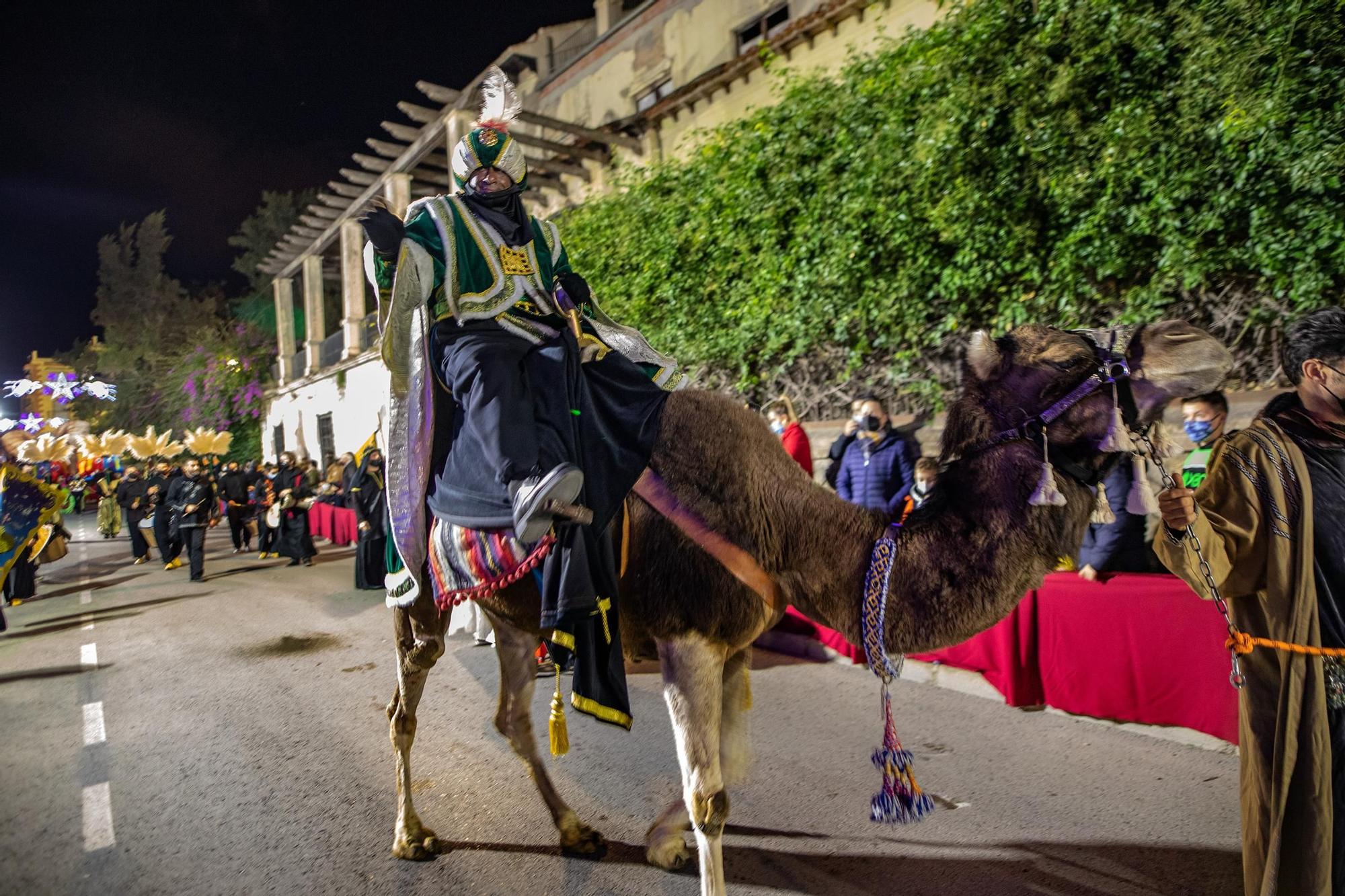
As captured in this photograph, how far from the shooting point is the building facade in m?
12.1

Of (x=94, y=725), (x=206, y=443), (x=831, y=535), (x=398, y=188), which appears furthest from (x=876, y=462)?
(x=206, y=443)

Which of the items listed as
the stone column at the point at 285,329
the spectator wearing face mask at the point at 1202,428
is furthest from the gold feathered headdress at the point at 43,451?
the stone column at the point at 285,329

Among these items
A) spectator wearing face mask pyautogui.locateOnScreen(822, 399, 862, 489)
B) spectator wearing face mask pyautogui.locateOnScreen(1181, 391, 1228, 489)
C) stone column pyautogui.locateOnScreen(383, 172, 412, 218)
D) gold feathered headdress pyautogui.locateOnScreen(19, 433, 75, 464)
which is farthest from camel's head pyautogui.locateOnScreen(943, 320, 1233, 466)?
stone column pyautogui.locateOnScreen(383, 172, 412, 218)

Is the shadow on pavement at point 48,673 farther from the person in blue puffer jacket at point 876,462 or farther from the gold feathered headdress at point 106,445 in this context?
the gold feathered headdress at point 106,445

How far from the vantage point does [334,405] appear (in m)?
26.0

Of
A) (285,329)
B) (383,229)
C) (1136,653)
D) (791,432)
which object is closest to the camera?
(383,229)

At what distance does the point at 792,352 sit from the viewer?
10.0m

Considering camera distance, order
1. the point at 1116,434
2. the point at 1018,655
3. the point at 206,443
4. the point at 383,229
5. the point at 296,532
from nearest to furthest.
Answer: the point at 1116,434 → the point at 383,229 → the point at 1018,655 → the point at 296,532 → the point at 206,443

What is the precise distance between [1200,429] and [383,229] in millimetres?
5194

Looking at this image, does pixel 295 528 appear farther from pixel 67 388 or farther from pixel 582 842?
pixel 67 388

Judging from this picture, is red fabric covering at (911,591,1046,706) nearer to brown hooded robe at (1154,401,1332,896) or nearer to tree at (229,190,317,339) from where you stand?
brown hooded robe at (1154,401,1332,896)

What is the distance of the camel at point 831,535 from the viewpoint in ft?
7.97

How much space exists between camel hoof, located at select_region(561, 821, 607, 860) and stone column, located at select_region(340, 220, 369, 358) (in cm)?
2250

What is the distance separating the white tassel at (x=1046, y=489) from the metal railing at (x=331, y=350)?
2536 cm
